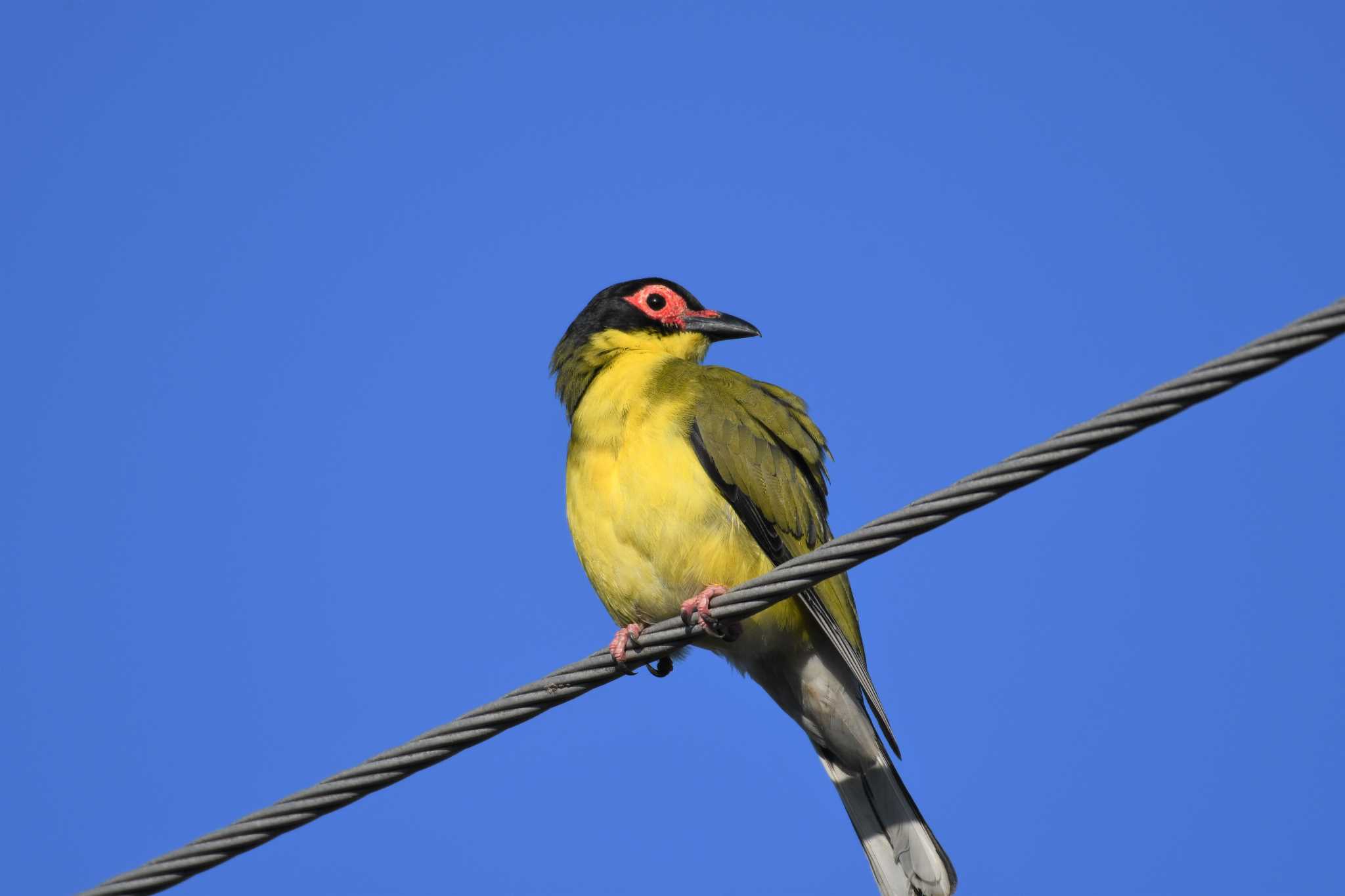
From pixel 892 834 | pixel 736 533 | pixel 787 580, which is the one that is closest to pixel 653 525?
pixel 736 533

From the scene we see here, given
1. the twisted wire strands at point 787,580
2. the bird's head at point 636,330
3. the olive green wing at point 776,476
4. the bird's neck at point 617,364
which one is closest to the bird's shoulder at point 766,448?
the olive green wing at point 776,476

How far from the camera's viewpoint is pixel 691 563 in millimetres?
5961

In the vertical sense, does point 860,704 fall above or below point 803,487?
below

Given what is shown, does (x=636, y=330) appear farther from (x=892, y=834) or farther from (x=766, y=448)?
A: (x=892, y=834)

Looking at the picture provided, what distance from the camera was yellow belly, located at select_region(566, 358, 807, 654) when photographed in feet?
19.5

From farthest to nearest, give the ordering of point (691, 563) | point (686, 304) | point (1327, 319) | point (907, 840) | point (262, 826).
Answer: point (686, 304)
point (907, 840)
point (691, 563)
point (262, 826)
point (1327, 319)

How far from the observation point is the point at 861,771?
6.76 meters

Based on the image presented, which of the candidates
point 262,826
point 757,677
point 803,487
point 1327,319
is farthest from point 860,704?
point 1327,319

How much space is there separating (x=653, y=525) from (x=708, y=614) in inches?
53.1

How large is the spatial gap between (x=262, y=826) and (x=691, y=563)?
2.38 meters

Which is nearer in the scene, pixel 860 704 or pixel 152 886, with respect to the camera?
pixel 152 886

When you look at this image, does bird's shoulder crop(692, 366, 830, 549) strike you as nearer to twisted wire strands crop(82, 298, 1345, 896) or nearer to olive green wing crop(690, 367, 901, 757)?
olive green wing crop(690, 367, 901, 757)

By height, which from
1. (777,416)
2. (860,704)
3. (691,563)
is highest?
(777,416)

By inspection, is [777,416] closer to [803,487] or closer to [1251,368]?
[803,487]
